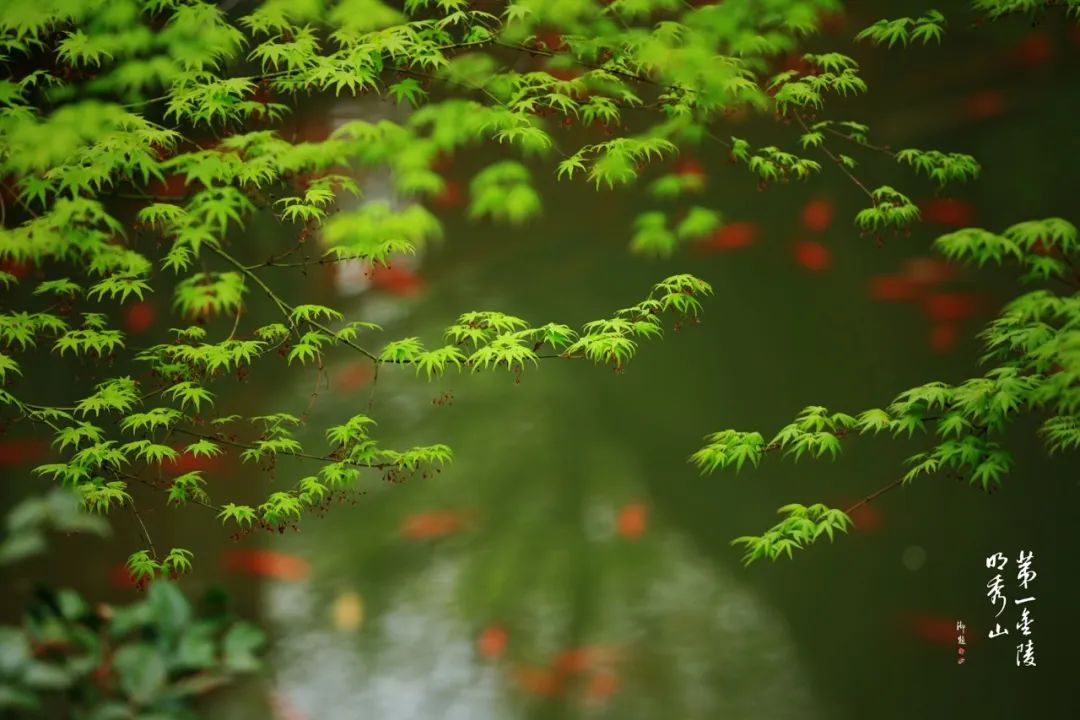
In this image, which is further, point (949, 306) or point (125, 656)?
point (949, 306)

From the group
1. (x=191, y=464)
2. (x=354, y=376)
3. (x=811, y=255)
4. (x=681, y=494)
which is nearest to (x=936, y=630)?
(x=681, y=494)

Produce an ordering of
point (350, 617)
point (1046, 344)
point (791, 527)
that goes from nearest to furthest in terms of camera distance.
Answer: point (1046, 344) → point (791, 527) → point (350, 617)

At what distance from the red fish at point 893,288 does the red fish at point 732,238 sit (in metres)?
0.50

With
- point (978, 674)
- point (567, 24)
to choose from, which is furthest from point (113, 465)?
point (978, 674)

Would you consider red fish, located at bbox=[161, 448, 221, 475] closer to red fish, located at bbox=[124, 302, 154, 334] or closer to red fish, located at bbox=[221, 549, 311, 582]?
red fish, located at bbox=[221, 549, 311, 582]

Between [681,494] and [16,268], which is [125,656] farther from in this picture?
[16,268]

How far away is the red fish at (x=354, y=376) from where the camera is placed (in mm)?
4367

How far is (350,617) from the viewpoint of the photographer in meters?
4.25

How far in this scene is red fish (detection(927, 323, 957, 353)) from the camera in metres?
4.11

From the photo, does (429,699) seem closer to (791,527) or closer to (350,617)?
(350,617)

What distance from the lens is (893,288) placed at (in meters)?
4.17

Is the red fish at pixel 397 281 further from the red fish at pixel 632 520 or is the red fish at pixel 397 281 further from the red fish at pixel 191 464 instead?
the red fish at pixel 632 520

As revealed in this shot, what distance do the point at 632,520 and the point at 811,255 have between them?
1270 millimetres

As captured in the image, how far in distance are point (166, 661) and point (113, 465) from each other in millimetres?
2504
